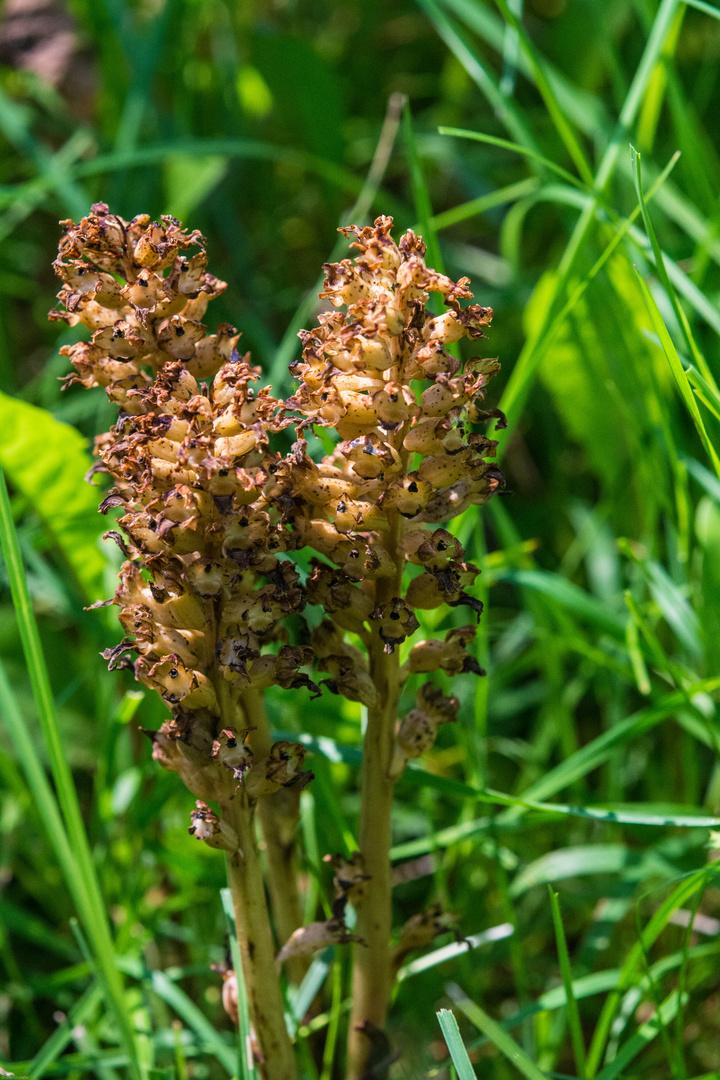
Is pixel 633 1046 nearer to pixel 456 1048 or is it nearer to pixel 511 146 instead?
pixel 456 1048

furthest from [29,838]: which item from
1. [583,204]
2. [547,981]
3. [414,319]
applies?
[583,204]

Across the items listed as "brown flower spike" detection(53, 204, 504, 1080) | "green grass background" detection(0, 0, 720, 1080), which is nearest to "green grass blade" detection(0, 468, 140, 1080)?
"green grass background" detection(0, 0, 720, 1080)

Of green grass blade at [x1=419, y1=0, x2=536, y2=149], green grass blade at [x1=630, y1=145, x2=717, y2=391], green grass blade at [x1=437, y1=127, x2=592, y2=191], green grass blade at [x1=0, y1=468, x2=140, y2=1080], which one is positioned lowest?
green grass blade at [x1=0, y1=468, x2=140, y2=1080]

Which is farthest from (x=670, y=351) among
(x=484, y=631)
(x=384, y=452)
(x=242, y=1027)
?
(x=242, y=1027)

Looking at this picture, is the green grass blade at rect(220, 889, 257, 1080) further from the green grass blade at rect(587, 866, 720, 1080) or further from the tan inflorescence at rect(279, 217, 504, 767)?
the green grass blade at rect(587, 866, 720, 1080)

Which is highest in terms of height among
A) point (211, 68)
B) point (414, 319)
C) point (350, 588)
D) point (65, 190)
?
point (211, 68)

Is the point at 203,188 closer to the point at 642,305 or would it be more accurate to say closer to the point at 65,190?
the point at 65,190

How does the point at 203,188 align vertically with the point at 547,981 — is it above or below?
above
